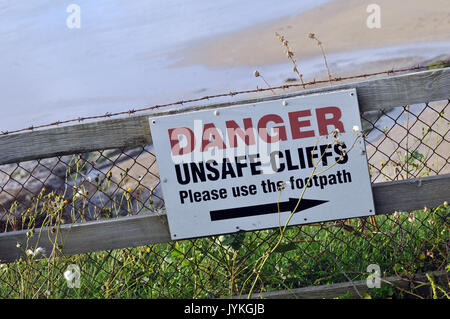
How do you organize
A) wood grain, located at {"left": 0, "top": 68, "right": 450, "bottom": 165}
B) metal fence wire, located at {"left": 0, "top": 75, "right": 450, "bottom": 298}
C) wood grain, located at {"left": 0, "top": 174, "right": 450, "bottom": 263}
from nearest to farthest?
wood grain, located at {"left": 0, "top": 68, "right": 450, "bottom": 165} → wood grain, located at {"left": 0, "top": 174, "right": 450, "bottom": 263} → metal fence wire, located at {"left": 0, "top": 75, "right": 450, "bottom": 298}

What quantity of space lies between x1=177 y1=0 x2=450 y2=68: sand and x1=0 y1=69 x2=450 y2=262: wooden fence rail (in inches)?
233

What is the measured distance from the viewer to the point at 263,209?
3111 mm

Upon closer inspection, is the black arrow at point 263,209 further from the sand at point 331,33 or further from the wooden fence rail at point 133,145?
the sand at point 331,33

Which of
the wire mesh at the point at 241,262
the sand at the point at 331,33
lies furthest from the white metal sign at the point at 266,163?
the sand at the point at 331,33

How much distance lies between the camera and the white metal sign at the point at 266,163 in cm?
303

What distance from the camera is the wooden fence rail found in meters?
3.03

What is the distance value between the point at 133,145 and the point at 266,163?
2.12 ft

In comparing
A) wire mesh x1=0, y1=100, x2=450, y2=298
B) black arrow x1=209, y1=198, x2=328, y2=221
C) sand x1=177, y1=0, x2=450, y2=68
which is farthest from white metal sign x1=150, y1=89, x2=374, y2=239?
sand x1=177, y1=0, x2=450, y2=68

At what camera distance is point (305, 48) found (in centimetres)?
921

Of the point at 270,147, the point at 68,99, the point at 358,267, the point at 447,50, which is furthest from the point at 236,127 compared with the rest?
the point at 68,99

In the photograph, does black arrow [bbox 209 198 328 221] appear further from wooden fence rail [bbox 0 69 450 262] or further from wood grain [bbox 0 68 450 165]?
wood grain [bbox 0 68 450 165]

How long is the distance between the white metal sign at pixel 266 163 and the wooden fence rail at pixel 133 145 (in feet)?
0.25
